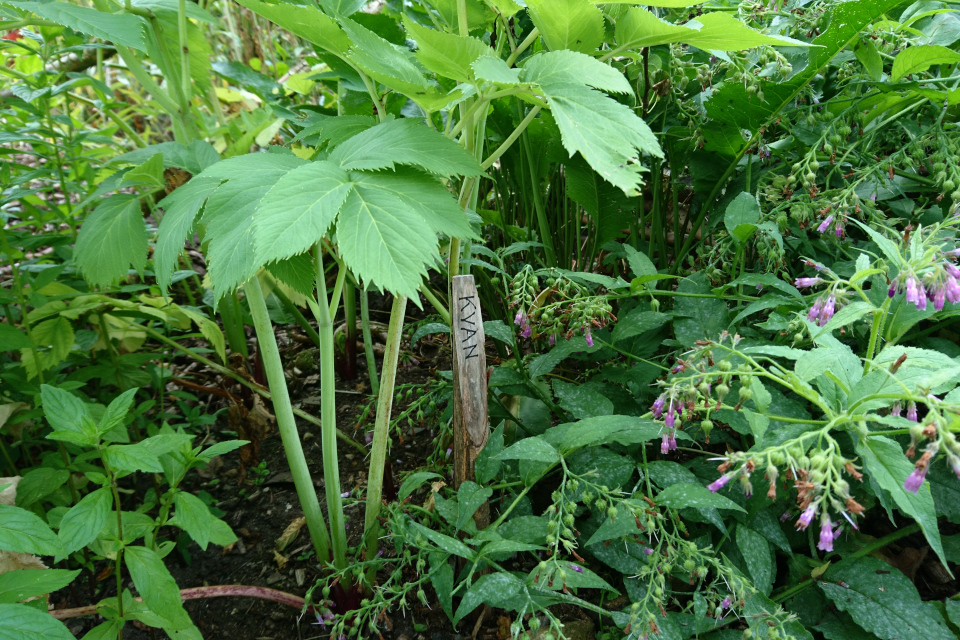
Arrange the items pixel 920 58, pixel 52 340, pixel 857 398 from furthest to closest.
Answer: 1. pixel 52 340
2. pixel 920 58
3. pixel 857 398

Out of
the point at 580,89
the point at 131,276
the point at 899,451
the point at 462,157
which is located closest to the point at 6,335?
the point at 131,276

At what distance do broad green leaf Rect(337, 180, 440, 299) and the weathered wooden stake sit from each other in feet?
1.27

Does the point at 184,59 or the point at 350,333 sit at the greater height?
the point at 184,59

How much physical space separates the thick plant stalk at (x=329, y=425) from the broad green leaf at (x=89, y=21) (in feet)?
1.63

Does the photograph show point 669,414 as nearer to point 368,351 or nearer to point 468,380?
point 468,380

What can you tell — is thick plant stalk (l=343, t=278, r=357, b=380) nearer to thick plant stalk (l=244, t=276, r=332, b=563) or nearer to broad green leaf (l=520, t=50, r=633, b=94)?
thick plant stalk (l=244, t=276, r=332, b=563)

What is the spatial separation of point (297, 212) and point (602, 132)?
0.42m

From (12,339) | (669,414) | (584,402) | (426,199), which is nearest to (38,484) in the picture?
(12,339)

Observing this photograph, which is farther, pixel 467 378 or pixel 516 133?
pixel 467 378

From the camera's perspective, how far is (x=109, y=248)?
3.74ft

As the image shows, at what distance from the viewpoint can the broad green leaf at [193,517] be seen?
1.05 metres

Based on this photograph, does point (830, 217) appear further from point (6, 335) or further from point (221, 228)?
point (6, 335)

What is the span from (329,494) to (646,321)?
2.62ft

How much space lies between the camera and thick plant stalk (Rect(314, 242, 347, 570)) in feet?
3.83
